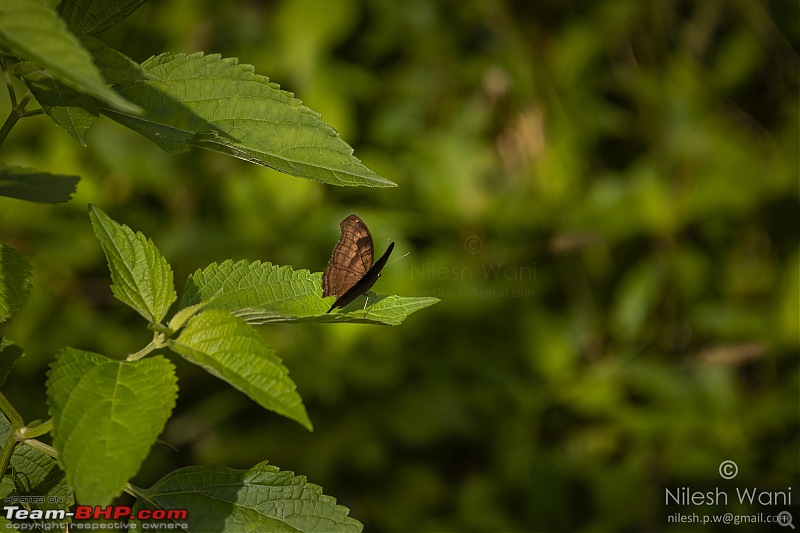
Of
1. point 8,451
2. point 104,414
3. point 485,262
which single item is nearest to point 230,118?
point 104,414

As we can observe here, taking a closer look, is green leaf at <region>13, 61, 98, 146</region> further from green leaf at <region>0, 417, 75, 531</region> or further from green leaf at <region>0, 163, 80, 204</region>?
green leaf at <region>0, 417, 75, 531</region>

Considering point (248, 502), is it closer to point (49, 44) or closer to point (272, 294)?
point (272, 294)

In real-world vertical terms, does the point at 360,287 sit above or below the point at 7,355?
above

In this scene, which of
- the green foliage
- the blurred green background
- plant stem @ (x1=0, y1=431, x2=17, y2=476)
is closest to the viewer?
the green foliage

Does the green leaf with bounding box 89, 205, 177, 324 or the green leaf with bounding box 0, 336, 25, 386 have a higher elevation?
the green leaf with bounding box 89, 205, 177, 324

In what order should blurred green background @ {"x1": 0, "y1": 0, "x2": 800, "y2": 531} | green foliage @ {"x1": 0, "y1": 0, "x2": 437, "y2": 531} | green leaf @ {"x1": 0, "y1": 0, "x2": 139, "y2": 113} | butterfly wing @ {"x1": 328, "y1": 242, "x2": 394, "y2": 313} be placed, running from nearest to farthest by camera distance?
green leaf @ {"x1": 0, "y1": 0, "x2": 139, "y2": 113}, green foliage @ {"x1": 0, "y1": 0, "x2": 437, "y2": 531}, butterfly wing @ {"x1": 328, "y1": 242, "x2": 394, "y2": 313}, blurred green background @ {"x1": 0, "y1": 0, "x2": 800, "y2": 531}

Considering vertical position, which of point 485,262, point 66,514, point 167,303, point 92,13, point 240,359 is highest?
point 485,262

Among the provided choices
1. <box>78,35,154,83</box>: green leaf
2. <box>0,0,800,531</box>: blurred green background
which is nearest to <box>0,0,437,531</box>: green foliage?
<box>78,35,154,83</box>: green leaf

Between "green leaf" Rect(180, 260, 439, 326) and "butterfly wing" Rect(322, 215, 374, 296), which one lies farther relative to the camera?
"butterfly wing" Rect(322, 215, 374, 296)
